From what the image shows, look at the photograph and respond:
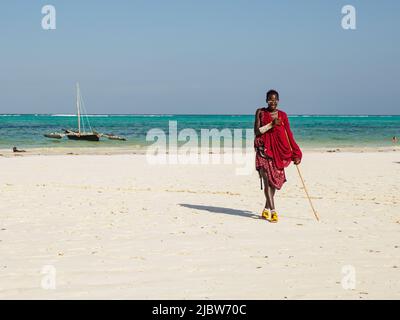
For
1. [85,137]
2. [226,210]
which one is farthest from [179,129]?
[226,210]

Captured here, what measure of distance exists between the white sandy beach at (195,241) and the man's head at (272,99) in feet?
6.41

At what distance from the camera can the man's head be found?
8.16 metres

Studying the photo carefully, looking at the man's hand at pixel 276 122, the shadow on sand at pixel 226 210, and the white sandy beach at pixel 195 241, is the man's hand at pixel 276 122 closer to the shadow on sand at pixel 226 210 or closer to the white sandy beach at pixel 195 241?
the white sandy beach at pixel 195 241

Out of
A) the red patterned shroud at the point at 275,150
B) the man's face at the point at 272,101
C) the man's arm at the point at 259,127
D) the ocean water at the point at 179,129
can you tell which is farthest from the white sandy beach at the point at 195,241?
the ocean water at the point at 179,129

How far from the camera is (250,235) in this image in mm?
7480

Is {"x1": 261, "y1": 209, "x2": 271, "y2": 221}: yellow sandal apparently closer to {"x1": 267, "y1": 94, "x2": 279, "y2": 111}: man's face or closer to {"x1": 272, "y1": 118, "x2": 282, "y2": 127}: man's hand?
{"x1": 272, "y1": 118, "x2": 282, "y2": 127}: man's hand

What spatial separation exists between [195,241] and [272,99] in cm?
270

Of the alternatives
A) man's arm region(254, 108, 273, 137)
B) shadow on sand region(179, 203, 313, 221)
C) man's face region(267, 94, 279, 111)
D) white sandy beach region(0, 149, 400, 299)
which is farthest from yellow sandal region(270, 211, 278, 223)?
man's face region(267, 94, 279, 111)

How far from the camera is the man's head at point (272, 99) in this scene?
8164mm

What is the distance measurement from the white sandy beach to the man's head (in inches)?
76.9

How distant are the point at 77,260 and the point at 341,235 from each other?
12.6 feet

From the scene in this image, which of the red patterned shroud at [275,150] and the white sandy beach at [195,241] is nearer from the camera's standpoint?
the white sandy beach at [195,241]
